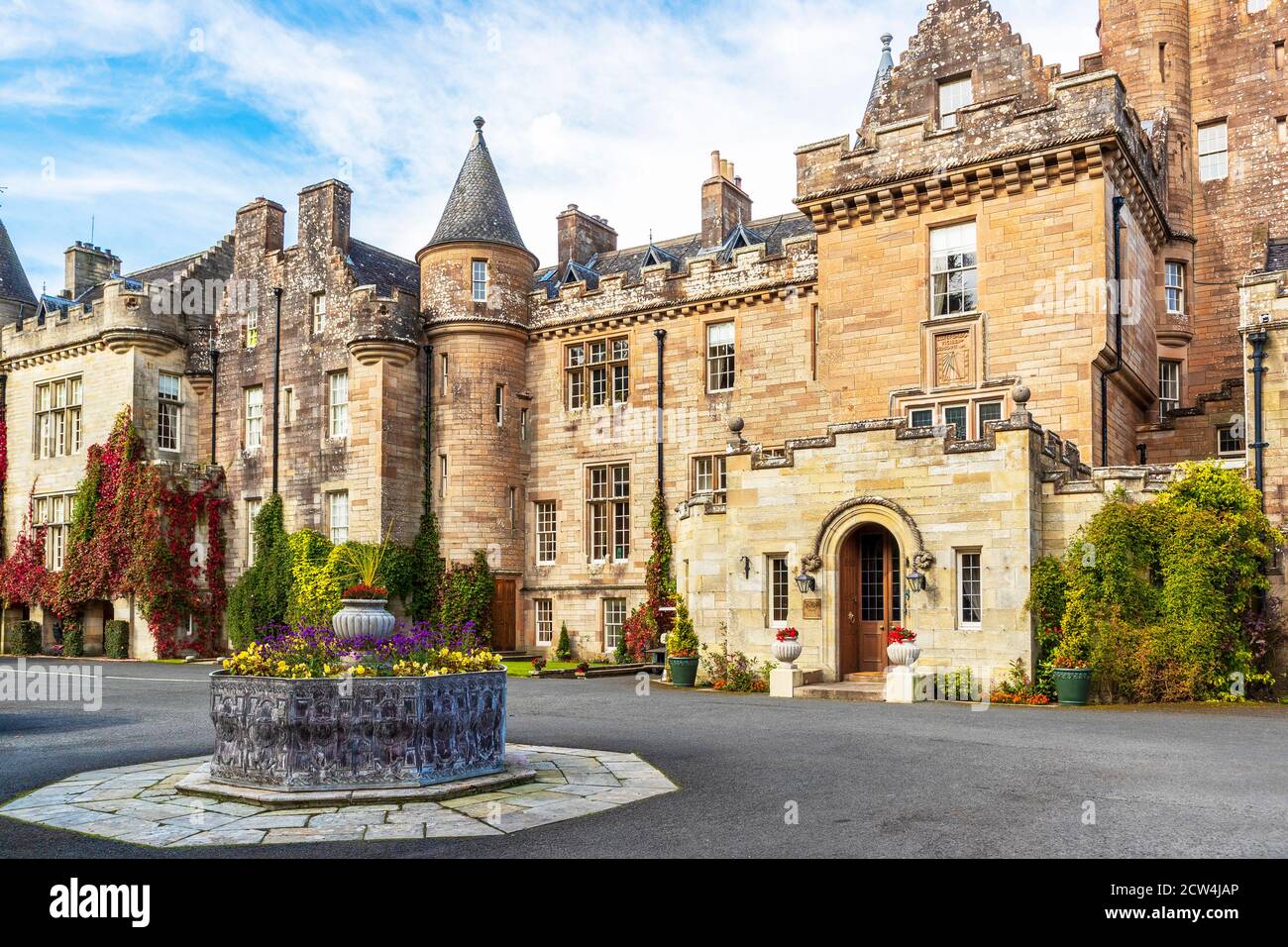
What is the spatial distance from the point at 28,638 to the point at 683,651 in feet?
83.4

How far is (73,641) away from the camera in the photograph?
34125 millimetres

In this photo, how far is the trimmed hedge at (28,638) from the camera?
115ft

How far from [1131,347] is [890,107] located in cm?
758


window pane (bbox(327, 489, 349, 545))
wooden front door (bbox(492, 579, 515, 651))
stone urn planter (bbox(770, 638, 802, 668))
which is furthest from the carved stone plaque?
window pane (bbox(327, 489, 349, 545))

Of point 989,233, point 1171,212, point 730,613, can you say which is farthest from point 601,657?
point 1171,212

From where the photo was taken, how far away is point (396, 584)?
93.6 ft

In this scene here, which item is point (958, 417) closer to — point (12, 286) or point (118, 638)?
point (118, 638)

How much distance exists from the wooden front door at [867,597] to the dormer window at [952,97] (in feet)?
31.4

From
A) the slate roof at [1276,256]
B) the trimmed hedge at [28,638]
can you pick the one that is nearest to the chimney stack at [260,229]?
the trimmed hedge at [28,638]

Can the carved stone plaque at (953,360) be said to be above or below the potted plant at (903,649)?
above

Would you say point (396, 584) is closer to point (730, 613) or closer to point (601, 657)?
point (601, 657)

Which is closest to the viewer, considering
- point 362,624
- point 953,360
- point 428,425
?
point 362,624

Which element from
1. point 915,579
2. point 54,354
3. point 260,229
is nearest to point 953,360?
point 915,579

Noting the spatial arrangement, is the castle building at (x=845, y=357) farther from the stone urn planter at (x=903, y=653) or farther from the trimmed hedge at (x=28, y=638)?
the trimmed hedge at (x=28, y=638)
